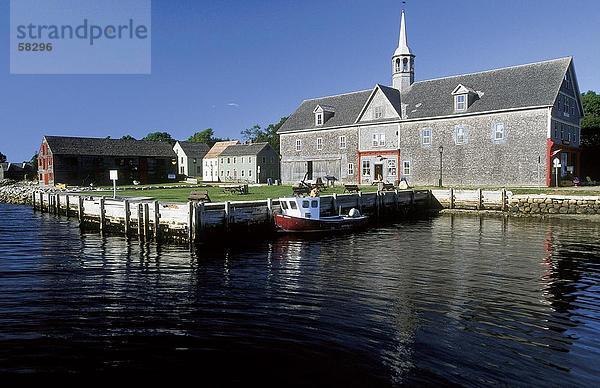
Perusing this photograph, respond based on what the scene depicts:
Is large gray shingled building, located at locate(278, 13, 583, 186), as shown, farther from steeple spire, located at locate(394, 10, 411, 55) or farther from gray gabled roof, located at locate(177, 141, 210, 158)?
gray gabled roof, located at locate(177, 141, 210, 158)

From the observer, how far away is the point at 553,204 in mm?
32594

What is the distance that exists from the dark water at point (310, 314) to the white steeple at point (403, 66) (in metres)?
35.3

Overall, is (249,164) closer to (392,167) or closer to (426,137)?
(392,167)

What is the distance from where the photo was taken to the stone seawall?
31266 millimetres

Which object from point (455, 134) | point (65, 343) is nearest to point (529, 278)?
→ point (65, 343)

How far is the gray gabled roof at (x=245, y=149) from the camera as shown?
77938mm

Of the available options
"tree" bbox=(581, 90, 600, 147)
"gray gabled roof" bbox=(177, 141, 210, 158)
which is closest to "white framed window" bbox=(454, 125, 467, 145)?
"tree" bbox=(581, 90, 600, 147)

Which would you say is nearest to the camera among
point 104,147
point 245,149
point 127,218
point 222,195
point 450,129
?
point 127,218

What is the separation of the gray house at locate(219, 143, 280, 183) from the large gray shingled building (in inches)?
784

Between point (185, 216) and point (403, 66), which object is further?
point (403, 66)

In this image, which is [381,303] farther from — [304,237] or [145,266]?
[304,237]

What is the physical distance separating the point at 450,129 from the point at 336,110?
16289mm

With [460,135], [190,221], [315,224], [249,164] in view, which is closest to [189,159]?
[249,164]

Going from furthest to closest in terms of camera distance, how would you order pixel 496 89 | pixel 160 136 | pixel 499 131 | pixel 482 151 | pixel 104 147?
1. pixel 160 136
2. pixel 104 147
3. pixel 496 89
4. pixel 482 151
5. pixel 499 131
